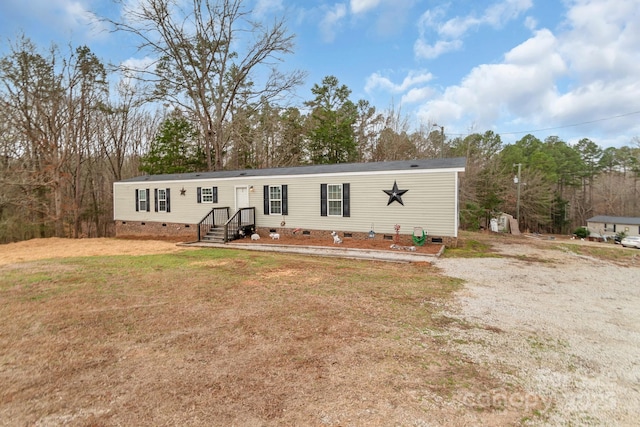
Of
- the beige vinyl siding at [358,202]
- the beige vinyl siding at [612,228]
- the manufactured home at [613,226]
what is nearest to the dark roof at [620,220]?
the manufactured home at [613,226]

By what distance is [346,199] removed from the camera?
11.7 metres

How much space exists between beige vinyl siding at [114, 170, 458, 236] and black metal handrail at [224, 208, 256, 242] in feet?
0.95

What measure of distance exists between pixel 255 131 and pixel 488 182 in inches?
776

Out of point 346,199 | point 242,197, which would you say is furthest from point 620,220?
point 242,197

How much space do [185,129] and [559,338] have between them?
24359 millimetres

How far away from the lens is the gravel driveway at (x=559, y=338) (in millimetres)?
2393

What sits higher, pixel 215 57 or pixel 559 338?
pixel 215 57

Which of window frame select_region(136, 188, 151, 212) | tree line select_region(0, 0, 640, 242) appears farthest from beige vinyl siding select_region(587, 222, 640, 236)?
window frame select_region(136, 188, 151, 212)

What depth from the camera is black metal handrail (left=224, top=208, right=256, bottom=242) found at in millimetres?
Result: 12117

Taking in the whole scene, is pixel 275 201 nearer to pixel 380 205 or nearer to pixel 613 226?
pixel 380 205

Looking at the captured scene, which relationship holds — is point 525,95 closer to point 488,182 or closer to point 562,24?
point 488,182

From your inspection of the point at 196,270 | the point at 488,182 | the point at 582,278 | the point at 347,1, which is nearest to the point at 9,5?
the point at 347,1

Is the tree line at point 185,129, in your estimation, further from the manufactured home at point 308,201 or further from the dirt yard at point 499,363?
the dirt yard at point 499,363

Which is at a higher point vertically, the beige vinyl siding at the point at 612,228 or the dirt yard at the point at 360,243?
the dirt yard at the point at 360,243
